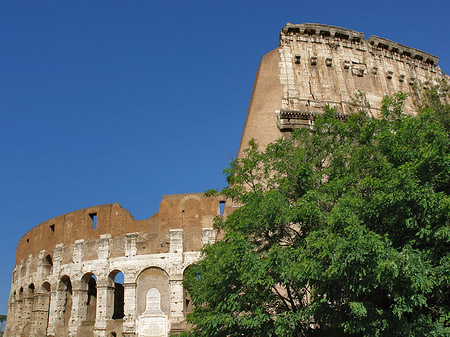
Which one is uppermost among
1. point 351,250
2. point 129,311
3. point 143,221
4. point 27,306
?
point 143,221

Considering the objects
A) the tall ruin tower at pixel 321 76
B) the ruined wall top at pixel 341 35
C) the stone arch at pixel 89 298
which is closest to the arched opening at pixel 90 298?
the stone arch at pixel 89 298

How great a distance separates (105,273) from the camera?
20.6 m

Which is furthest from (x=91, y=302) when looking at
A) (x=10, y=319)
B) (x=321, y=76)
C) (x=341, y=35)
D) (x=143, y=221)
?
(x=341, y=35)

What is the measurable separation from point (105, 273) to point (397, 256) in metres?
15.5

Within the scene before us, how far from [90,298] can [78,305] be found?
1.65 m

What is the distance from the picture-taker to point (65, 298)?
73.8 ft

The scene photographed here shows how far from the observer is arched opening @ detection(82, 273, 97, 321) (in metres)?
21.6

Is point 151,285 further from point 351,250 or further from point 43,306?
point 351,250

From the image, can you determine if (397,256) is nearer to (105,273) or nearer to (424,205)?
(424,205)

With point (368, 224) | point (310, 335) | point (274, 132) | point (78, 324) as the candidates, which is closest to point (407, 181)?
point (368, 224)

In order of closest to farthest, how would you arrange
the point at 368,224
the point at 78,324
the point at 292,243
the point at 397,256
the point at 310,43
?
the point at 397,256 → the point at 368,224 → the point at 292,243 → the point at 78,324 → the point at 310,43

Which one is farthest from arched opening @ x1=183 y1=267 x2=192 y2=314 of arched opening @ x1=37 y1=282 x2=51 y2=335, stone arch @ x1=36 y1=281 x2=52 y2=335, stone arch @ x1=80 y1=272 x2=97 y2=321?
arched opening @ x1=37 y1=282 x2=51 y2=335

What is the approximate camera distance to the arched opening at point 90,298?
70.8ft

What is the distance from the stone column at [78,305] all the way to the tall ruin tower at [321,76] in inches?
402
